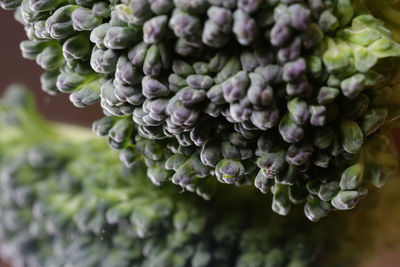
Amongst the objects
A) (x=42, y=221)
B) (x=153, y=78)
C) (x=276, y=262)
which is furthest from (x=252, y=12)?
(x=42, y=221)

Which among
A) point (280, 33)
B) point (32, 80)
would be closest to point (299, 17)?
point (280, 33)

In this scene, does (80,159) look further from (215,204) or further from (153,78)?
(153,78)

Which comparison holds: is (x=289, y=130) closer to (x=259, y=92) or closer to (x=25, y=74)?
(x=259, y=92)

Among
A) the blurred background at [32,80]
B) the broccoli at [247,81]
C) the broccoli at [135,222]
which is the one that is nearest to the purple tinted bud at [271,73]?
the broccoli at [247,81]

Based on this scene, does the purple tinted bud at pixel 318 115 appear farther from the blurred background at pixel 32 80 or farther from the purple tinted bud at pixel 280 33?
the blurred background at pixel 32 80

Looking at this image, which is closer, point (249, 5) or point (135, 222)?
point (249, 5)

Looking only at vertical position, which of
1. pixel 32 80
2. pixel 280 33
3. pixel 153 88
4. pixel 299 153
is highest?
pixel 280 33

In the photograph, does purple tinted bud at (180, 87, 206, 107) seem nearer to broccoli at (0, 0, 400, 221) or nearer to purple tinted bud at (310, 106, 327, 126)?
broccoli at (0, 0, 400, 221)
